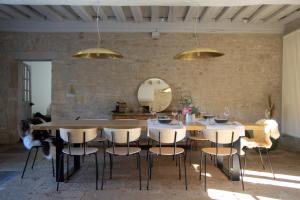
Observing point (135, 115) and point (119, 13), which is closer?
point (119, 13)

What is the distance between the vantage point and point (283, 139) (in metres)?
7.23

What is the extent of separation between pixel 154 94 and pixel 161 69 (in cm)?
70

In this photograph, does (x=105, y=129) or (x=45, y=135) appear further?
(x=45, y=135)

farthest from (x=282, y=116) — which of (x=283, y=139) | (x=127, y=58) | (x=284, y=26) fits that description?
(x=127, y=58)

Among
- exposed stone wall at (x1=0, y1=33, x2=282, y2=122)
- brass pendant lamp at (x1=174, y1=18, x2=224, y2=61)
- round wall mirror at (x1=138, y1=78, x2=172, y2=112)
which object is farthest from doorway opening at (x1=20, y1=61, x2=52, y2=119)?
brass pendant lamp at (x1=174, y1=18, x2=224, y2=61)

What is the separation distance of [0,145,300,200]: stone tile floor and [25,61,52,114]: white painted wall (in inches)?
247

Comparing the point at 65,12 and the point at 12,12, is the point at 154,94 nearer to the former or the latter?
the point at 65,12

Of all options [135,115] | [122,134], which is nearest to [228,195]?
[122,134]

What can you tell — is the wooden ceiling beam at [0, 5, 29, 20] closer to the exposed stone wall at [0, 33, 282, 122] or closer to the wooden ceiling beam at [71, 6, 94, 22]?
the exposed stone wall at [0, 33, 282, 122]

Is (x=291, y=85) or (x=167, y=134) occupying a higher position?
(x=291, y=85)

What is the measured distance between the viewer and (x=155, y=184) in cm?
405

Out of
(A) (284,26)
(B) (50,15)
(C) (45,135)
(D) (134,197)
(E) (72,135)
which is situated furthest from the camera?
(A) (284,26)

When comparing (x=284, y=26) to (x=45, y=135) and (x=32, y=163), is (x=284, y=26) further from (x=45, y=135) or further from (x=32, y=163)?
(x=32, y=163)

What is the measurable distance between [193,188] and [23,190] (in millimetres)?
2395
